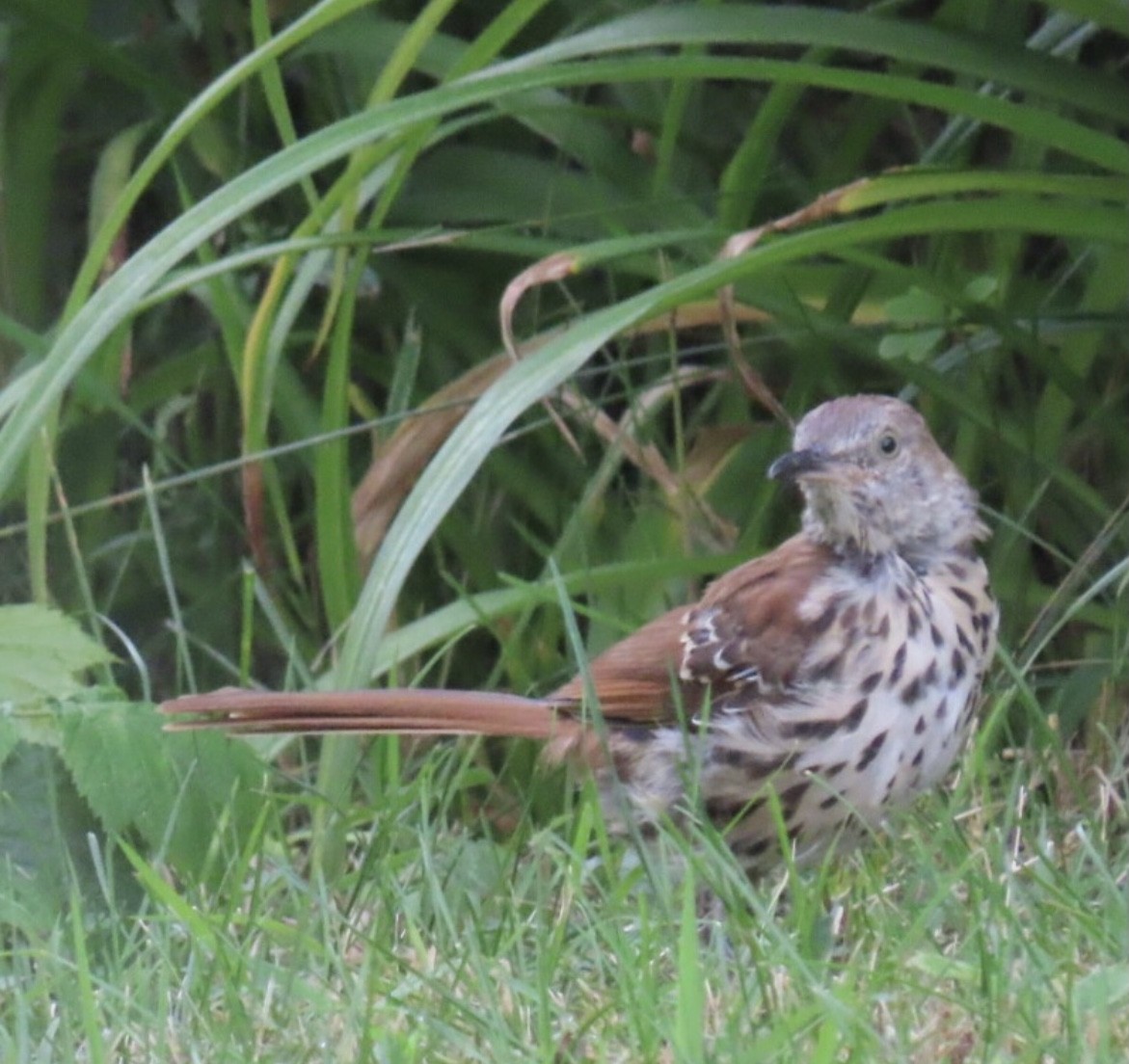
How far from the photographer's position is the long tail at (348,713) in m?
3.03

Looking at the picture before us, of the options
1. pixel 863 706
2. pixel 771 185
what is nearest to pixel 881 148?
pixel 771 185

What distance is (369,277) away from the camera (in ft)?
13.5

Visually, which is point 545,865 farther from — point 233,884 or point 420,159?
point 420,159

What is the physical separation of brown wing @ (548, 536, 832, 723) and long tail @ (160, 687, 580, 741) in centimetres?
12

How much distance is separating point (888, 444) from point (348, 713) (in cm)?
81

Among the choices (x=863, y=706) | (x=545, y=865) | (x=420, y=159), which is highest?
(x=420, y=159)

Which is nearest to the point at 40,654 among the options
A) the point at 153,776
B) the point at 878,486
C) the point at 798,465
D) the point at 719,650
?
the point at 153,776

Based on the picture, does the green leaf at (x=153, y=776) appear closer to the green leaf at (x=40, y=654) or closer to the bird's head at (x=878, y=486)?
the green leaf at (x=40, y=654)

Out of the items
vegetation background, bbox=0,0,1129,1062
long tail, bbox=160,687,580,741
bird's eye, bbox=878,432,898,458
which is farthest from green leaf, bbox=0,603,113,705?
bird's eye, bbox=878,432,898,458

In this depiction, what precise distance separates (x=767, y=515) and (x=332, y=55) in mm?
1093

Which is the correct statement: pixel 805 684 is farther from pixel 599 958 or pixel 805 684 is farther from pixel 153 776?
pixel 153 776

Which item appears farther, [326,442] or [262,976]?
[326,442]

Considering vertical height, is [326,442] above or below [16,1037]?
above

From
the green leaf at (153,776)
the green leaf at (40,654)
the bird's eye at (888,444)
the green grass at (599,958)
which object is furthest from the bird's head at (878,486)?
the green leaf at (40,654)
